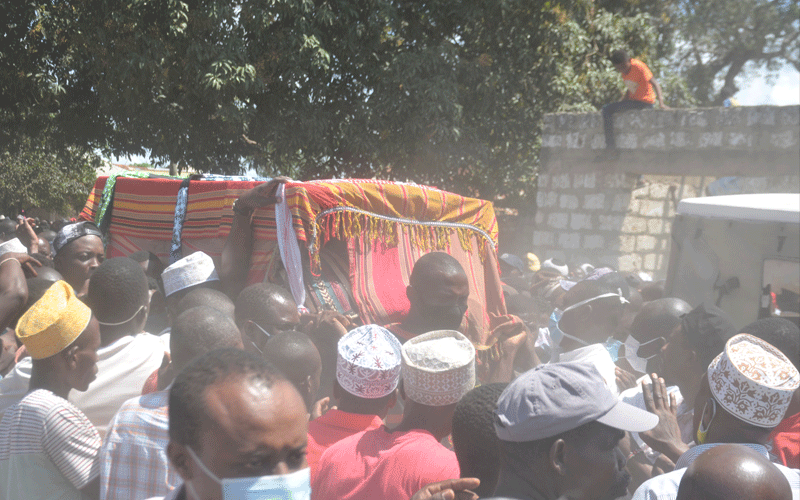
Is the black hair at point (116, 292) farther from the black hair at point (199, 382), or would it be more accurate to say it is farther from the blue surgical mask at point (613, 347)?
the blue surgical mask at point (613, 347)

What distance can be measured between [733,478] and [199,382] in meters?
1.32

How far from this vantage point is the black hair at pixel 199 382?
1346 mm

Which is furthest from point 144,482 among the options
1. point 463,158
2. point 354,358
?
point 463,158

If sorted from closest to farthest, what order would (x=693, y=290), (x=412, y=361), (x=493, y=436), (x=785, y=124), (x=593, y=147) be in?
(x=493, y=436), (x=412, y=361), (x=693, y=290), (x=785, y=124), (x=593, y=147)

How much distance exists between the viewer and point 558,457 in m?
1.64

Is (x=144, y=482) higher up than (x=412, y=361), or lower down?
lower down

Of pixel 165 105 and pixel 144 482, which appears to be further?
pixel 165 105

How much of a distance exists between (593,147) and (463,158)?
2.06 metres

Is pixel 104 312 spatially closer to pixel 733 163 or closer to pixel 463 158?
pixel 463 158

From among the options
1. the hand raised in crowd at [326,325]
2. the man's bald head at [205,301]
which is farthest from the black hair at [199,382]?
the hand raised in crowd at [326,325]

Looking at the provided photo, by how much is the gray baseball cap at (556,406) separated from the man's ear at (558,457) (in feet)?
0.09

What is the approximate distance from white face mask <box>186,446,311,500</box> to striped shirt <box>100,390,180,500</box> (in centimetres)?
64

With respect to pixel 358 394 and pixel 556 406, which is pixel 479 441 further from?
pixel 358 394

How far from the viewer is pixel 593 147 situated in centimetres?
998
